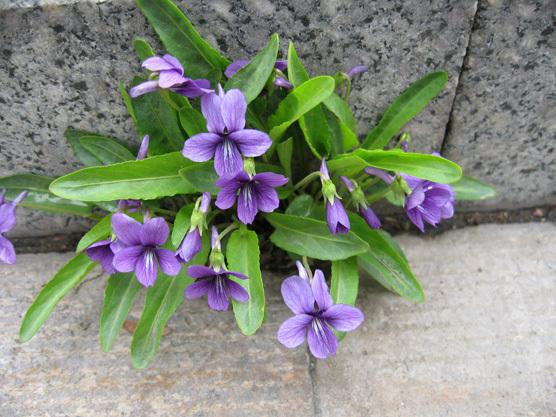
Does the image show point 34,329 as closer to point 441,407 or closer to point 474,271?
point 441,407

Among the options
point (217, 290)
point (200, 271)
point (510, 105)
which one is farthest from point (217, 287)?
point (510, 105)

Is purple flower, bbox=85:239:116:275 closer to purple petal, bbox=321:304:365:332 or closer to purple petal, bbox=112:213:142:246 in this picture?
purple petal, bbox=112:213:142:246

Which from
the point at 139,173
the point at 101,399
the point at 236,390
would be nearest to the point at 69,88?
the point at 139,173

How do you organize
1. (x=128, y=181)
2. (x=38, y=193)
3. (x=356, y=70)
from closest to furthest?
(x=128, y=181) < (x=356, y=70) < (x=38, y=193)

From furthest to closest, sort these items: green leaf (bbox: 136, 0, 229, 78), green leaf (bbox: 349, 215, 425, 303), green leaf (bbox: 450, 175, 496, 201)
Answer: green leaf (bbox: 450, 175, 496, 201) → green leaf (bbox: 349, 215, 425, 303) → green leaf (bbox: 136, 0, 229, 78)

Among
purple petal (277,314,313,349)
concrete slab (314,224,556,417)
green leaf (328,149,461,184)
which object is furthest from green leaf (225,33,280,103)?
concrete slab (314,224,556,417)

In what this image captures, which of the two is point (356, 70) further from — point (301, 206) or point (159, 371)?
point (159, 371)

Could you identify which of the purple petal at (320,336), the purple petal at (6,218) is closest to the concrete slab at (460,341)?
the purple petal at (320,336)

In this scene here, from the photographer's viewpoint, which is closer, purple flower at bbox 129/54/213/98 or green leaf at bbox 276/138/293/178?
purple flower at bbox 129/54/213/98

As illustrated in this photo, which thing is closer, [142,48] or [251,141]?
[251,141]
